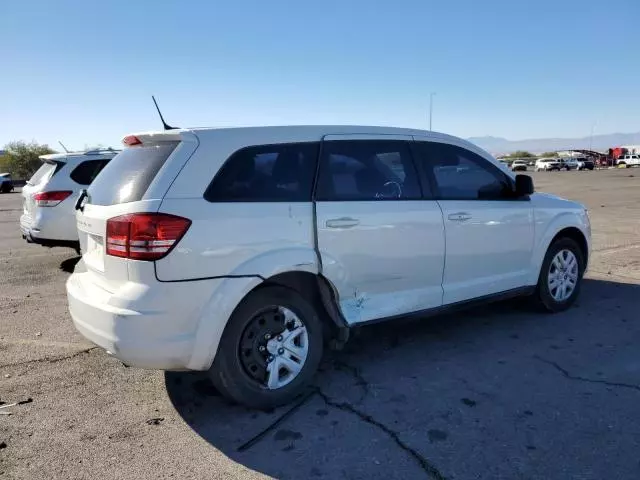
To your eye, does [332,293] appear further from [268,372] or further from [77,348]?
[77,348]

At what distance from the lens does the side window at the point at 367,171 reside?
12.6 feet

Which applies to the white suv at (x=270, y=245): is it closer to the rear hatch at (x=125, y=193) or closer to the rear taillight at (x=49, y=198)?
the rear hatch at (x=125, y=193)

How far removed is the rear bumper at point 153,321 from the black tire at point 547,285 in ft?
11.7

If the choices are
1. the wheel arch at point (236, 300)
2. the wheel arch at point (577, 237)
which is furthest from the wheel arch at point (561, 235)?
the wheel arch at point (236, 300)

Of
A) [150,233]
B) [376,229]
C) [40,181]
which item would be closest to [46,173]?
[40,181]

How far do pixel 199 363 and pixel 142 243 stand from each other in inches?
31.9

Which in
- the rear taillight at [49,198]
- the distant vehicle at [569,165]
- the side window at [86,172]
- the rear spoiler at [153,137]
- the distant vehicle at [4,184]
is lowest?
the distant vehicle at [569,165]

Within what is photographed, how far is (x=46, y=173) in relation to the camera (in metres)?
8.18

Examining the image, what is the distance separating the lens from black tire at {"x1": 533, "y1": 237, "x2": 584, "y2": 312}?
210 inches

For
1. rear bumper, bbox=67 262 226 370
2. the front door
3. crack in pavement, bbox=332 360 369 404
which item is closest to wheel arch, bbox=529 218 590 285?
the front door

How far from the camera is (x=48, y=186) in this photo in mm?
7844

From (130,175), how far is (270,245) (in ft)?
3.44

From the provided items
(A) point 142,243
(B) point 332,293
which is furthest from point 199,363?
(B) point 332,293

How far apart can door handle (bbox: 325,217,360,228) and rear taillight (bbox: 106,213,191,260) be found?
1006 millimetres
